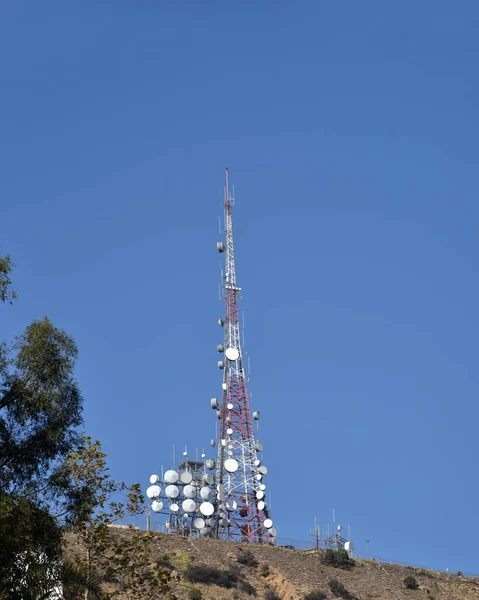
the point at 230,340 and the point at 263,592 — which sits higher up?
the point at 230,340

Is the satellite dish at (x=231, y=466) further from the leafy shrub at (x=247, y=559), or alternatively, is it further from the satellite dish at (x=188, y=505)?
the leafy shrub at (x=247, y=559)

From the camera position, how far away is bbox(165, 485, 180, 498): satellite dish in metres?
72.7

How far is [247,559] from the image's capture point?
6344 cm

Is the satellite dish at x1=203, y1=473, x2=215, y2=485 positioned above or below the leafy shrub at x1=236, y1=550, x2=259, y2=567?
above

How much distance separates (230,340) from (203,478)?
13.3 meters

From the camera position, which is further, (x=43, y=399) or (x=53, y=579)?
(x=43, y=399)

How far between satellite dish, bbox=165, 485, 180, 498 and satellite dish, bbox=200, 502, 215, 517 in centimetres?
237

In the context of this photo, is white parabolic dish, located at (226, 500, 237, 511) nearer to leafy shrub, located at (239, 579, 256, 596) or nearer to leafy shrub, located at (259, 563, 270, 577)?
leafy shrub, located at (259, 563, 270, 577)

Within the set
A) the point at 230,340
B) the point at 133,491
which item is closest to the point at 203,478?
the point at 230,340

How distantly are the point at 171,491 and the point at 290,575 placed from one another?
13651mm

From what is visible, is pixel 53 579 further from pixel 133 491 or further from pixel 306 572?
pixel 306 572

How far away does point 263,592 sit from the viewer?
59594 millimetres

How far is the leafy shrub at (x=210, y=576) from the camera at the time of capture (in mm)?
58125

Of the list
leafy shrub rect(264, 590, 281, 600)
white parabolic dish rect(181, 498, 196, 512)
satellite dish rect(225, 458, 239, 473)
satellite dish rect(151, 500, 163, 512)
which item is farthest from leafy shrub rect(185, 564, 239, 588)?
satellite dish rect(225, 458, 239, 473)
